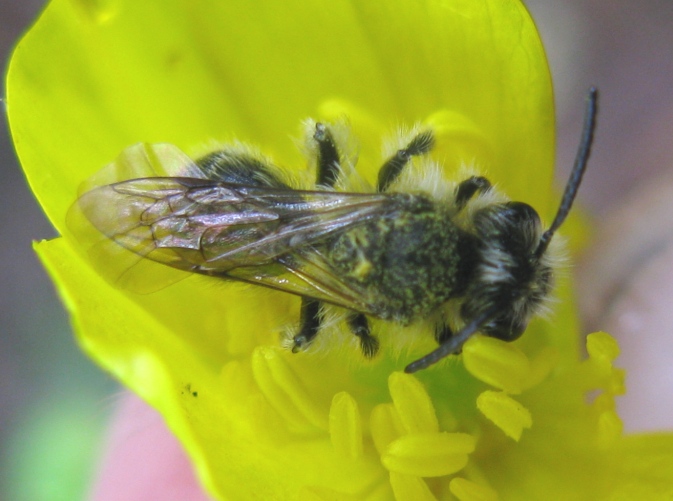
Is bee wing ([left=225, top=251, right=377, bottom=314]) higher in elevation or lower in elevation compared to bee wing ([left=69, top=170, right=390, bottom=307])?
lower

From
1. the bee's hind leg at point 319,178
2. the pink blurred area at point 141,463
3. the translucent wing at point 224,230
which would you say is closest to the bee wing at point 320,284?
the translucent wing at point 224,230

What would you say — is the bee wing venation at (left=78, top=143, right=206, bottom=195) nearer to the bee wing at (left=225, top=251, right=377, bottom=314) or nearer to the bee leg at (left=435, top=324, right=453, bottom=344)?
the bee wing at (left=225, top=251, right=377, bottom=314)

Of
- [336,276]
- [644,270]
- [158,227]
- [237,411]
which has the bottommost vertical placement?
[644,270]

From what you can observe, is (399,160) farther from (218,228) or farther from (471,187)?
(218,228)

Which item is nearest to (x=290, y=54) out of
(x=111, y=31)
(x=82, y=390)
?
(x=111, y=31)

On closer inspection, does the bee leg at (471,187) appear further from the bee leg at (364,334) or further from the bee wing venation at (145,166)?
the bee wing venation at (145,166)

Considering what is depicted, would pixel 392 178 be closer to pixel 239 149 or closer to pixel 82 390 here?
pixel 239 149

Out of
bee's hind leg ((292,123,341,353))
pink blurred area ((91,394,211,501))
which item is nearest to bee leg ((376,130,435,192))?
bee's hind leg ((292,123,341,353))

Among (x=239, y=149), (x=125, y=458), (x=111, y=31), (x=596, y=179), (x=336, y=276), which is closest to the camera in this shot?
(x=336, y=276)

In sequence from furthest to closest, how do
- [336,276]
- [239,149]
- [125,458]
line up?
[125,458], [239,149], [336,276]
